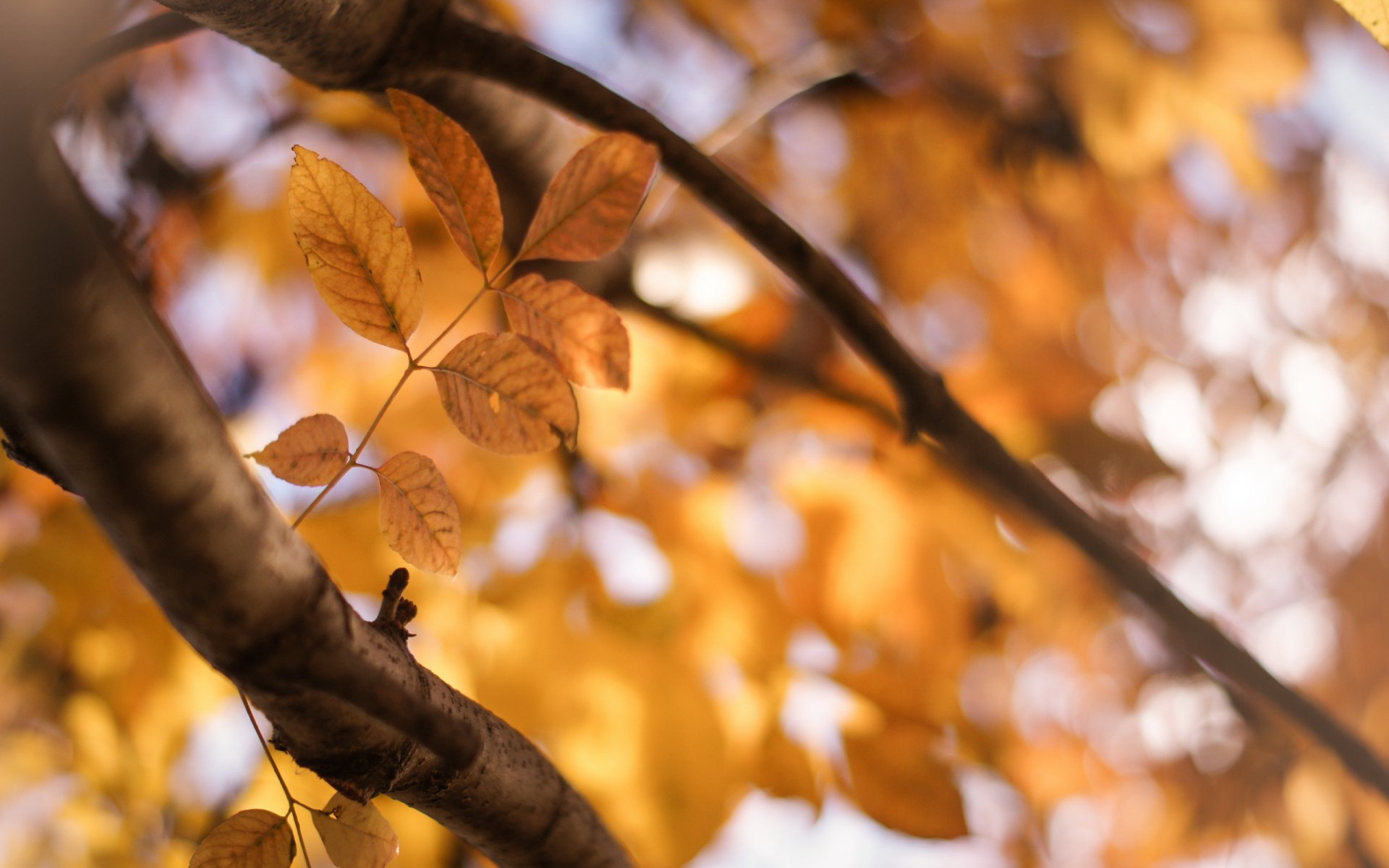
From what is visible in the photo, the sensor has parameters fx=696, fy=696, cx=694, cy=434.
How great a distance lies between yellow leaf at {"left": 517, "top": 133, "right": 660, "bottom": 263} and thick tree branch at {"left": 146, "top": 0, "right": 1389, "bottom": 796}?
106mm

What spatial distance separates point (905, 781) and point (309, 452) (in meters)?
0.59

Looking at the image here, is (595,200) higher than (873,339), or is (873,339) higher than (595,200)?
(873,339)

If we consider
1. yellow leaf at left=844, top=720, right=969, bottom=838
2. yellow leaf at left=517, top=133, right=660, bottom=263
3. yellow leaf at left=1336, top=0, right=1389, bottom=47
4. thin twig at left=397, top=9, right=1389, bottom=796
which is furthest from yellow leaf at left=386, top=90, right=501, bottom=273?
yellow leaf at left=844, top=720, right=969, bottom=838

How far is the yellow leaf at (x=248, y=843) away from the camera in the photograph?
0.23 m

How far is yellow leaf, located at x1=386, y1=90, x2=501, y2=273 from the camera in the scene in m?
0.22

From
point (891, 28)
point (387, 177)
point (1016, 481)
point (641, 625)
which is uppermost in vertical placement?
point (891, 28)

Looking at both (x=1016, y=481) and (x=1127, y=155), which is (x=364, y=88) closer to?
(x=1016, y=481)

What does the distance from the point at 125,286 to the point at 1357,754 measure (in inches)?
37.4

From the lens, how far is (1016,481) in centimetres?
51

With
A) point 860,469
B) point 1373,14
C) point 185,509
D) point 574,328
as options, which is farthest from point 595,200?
point 860,469

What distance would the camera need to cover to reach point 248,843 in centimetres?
23

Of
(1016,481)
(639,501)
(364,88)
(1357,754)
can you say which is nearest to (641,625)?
(639,501)

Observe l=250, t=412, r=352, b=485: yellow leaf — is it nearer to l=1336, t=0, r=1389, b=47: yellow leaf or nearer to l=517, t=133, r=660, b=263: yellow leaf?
l=517, t=133, r=660, b=263: yellow leaf

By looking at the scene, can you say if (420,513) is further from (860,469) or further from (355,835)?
(860,469)
